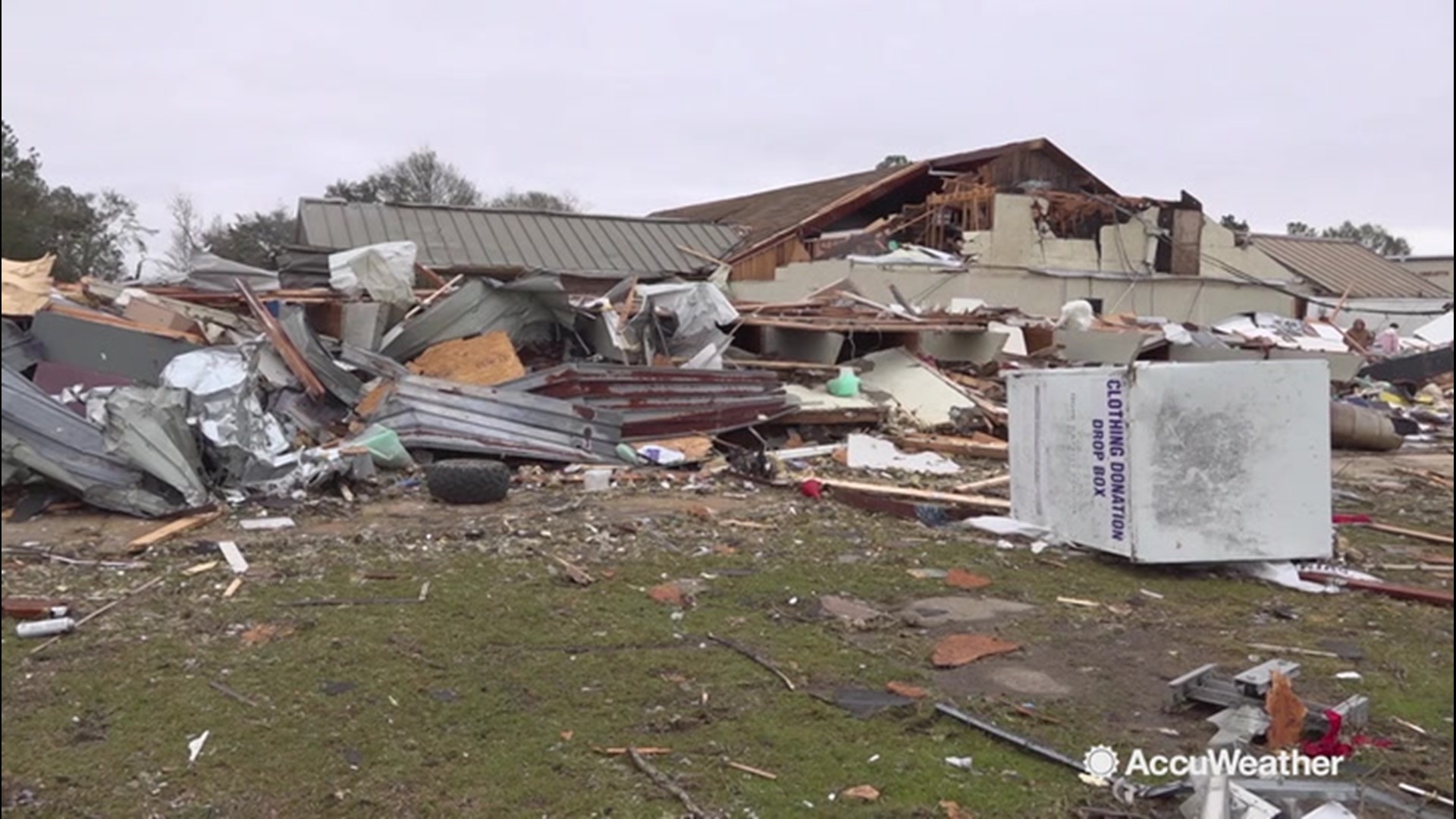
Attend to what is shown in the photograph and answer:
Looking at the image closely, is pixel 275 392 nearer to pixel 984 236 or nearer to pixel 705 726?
pixel 705 726

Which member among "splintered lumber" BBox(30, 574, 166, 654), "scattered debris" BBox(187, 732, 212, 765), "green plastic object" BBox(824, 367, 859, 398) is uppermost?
"green plastic object" BBox(824, 367, 859, 398)

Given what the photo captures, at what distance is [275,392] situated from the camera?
31.4 feet

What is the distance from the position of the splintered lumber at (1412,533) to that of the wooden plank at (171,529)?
8.75m

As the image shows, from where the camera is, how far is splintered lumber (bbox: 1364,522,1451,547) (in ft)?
24.1

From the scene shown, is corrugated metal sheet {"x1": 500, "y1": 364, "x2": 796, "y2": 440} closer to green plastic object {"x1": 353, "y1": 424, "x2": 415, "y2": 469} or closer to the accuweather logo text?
green plastic object {"x1": 353, "y1": 424, "x2": 415, "y2": 469}

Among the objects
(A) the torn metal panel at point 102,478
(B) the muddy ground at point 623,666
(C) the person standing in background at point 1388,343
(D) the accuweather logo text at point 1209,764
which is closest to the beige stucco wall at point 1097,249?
(C) the person standing in background at point 1388,343

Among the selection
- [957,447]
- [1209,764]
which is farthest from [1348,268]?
[1209,764]

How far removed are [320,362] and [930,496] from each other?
602 centimetres

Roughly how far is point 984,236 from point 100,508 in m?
16.3

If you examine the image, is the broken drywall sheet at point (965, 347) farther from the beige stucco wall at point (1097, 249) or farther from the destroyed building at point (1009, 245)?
the beige stucco wall at point (1097, 249)

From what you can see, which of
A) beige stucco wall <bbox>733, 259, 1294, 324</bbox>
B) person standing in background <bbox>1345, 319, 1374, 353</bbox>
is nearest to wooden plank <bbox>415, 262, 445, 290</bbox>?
beige stucco wall <bbox>733, 259, 1294, 324</bbox>

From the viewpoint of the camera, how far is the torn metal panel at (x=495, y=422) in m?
9.43

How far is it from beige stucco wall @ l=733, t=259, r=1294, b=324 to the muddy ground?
11.8 metres

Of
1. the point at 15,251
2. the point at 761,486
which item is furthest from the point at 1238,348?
the point at 15,251
